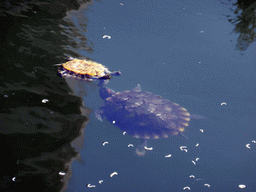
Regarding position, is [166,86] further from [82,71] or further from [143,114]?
[82,71]

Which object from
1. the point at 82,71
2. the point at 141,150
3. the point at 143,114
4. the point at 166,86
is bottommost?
the point at 141,150

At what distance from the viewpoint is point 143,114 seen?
296 centimetres

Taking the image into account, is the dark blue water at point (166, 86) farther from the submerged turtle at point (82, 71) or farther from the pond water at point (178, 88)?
the submerged turtle at point (82, 71)

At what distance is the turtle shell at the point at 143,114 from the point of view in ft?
9.51

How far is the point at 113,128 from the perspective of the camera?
2910 millimetres

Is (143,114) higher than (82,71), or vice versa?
(82,71)

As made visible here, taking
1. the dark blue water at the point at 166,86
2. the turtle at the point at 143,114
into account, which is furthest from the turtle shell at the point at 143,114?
the dark blue water at the point at 166,86

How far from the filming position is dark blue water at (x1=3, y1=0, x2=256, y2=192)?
233cm

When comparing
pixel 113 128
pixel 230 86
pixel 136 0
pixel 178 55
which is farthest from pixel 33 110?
pixel 136 0

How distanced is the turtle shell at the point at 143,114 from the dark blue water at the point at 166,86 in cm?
13

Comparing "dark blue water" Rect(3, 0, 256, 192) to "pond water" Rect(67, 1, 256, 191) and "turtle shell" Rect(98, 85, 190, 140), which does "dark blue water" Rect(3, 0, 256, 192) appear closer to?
"pond water" Rect(67, 1, 256, 191)

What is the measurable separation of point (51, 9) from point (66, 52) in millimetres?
1692

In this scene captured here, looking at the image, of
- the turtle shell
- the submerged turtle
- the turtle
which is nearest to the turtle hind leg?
the turtle

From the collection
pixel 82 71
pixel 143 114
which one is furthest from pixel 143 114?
pixel 82 71
